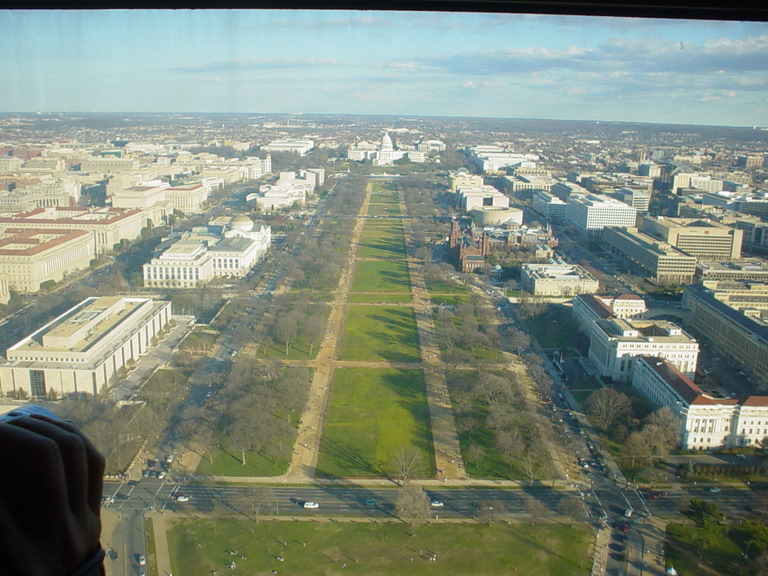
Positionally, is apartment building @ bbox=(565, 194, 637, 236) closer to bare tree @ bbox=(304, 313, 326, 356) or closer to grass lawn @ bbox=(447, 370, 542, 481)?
bare tree @ bbox=(304, 313, 326, 356)

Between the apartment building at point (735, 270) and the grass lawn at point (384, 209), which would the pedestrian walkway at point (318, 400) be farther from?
the grass lawn at point (384, 209)

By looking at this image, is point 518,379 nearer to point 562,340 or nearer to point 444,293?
point 562,340

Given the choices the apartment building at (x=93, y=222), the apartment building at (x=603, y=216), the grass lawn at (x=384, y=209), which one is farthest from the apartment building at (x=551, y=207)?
the apartment building at (x=93, y=222)

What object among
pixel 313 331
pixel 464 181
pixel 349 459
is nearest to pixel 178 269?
pixel 313 331

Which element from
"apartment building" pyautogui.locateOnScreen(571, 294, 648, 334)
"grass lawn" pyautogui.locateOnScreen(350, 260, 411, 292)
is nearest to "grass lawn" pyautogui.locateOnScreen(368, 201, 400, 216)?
"grass lawn" pyautogui.locateOnScreen(350, 260, 411, 292)

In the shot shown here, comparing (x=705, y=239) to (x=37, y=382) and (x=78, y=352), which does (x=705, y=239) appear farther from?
(x=37, y=382)
